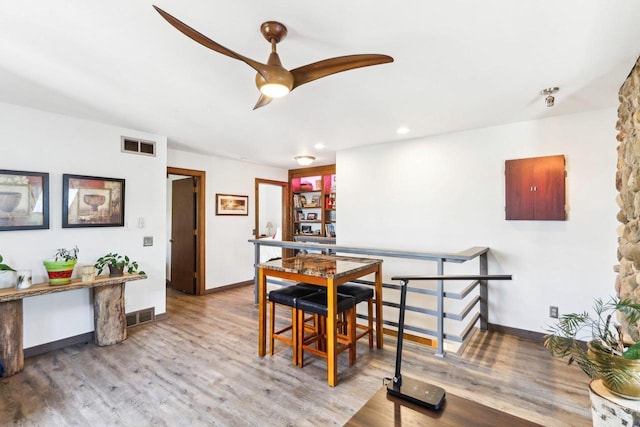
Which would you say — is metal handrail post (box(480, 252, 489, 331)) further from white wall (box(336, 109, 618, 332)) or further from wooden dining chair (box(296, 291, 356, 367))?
wooden dining chair (box(296, 291, 356, 367))

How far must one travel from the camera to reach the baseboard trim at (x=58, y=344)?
2928 millimetres

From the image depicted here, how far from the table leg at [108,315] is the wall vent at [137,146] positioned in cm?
159

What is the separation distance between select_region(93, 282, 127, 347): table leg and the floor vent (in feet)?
1.35

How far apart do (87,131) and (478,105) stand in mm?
4101

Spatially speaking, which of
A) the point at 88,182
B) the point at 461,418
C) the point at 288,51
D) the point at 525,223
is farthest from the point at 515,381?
the point at 88,182

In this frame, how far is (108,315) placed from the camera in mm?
3154

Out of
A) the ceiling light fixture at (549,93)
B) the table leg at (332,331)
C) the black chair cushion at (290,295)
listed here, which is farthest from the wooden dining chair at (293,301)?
the ceiling light fixture at (549,93)

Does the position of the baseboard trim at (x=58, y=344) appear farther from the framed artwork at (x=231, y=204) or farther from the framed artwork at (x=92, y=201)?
the framed artwork at (x=231, y=204)

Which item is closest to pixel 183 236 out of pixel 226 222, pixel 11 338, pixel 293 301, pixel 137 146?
pixel 226 222

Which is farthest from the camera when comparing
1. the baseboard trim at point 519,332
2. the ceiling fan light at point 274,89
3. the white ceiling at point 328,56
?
the baseboard trim at point 519,332

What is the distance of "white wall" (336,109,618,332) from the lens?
2973 mm

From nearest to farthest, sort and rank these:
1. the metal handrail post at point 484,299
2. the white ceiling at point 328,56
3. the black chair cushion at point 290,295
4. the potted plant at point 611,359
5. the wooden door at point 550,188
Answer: the potted plant at point 611,359 → the white ceiling at point 328,56 → the black chair cushion at point 290,295 → the wooden door at point 550,188 → the metal handrail post at point 484,299

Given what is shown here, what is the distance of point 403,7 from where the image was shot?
1525 millimetres

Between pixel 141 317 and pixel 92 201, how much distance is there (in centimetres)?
150
